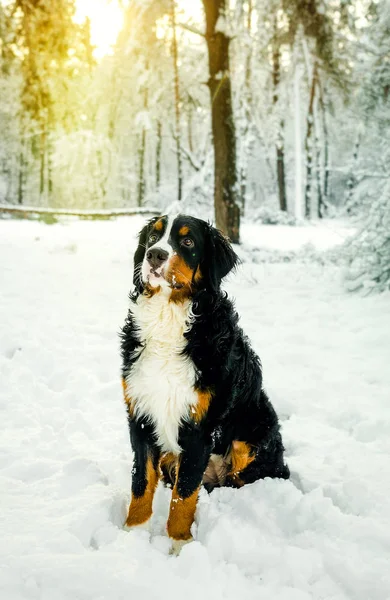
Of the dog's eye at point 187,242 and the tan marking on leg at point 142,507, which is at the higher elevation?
the dog's eye at point 187,242

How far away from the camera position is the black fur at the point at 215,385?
2.56 metres

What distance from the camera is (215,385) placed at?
2.58 meters

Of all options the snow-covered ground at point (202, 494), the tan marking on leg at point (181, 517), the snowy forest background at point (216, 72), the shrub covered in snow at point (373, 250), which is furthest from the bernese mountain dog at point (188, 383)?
the snowy forest background at point (216, 72)

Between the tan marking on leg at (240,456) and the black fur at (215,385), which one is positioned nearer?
the black fur at (215,385)

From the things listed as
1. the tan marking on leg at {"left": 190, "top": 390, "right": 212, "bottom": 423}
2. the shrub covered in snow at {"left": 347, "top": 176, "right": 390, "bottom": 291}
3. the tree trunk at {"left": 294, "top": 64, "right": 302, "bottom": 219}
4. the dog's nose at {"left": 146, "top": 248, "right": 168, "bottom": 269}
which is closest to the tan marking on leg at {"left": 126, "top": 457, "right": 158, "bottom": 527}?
the tan marking on leg at {"left": 190, "top": 390, "right": 212, "bottom": 423}

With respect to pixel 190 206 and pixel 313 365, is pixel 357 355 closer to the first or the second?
pixel 313 365

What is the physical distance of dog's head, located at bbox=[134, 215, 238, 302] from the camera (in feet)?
8.78

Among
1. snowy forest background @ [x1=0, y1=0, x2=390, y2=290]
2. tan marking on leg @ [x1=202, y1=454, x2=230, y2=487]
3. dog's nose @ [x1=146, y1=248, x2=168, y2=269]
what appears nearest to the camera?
dog's nose @ [x1=146, y1=248, x2=168, y2=269]

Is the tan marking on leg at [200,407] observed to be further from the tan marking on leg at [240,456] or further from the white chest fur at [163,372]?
the tan marking on leg at [240,456]

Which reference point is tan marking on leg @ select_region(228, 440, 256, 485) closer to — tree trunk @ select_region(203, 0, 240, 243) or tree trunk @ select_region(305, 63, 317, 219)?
tree trunk @ select_region(203, 0, 240, 243)

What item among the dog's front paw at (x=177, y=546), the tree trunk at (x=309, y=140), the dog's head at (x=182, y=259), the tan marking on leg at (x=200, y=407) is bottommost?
the dog's front paw at (x=177, y=546)

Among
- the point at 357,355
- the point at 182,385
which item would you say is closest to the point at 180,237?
the point at 182,385

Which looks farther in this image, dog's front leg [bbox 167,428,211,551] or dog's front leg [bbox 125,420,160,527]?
dog's front leg [bbox 125,420,160,527]

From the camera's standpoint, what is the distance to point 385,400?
170 inches
